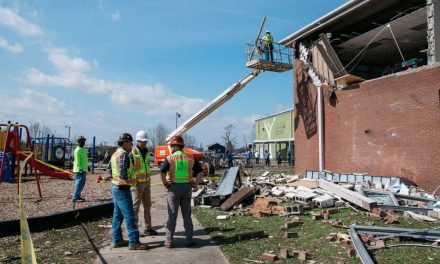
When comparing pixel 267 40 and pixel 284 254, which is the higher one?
pixel 267 40

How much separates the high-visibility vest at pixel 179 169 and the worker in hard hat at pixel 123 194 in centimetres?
68

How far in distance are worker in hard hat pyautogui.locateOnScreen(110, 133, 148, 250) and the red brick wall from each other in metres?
10.6

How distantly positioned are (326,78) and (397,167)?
5662 mm

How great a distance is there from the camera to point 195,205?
11438mm

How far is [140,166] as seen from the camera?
717 centimetres

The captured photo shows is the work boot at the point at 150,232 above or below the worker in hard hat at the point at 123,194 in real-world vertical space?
below

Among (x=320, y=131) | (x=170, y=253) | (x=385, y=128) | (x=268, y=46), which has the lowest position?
(x=170, y=253)

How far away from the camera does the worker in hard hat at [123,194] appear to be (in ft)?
20.6

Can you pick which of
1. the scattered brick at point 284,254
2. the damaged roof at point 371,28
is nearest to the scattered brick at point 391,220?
the scattered brick at point 284,254

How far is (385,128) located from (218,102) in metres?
10.9

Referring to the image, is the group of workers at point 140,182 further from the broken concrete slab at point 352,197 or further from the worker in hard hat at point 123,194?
the broken concrete slab at point 352,197

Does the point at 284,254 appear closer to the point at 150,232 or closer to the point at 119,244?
the point at 119,244

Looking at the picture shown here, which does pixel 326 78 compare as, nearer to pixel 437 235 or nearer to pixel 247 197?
pixel 247 197

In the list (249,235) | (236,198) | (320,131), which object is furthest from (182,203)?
(320,131)
